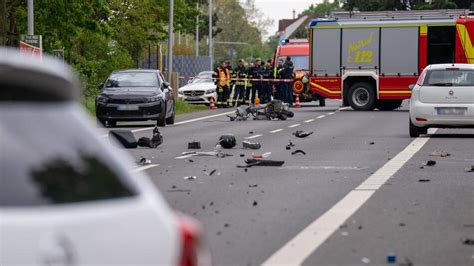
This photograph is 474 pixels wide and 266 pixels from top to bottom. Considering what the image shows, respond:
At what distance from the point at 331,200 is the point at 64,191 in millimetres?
9642

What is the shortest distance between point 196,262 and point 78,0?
38820 millimetres

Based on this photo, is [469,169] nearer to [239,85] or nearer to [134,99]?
[134,99]

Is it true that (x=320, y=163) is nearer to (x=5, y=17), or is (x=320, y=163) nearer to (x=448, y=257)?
(x=448, y=257)

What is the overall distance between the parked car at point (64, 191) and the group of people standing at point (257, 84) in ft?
148

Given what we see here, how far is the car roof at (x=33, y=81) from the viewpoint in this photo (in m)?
3.87

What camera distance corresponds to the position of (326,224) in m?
11.2

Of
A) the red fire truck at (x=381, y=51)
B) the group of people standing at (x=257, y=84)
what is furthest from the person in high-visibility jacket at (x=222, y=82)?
the red fire truck at (x=381, y=51)

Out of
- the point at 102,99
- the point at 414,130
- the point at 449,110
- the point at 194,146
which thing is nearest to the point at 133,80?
the point at 102,99

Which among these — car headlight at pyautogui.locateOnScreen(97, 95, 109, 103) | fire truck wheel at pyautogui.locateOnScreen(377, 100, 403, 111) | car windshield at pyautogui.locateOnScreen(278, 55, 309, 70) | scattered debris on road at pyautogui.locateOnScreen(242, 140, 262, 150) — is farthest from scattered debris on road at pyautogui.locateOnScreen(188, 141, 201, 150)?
car windshield at pyautogui.locateOnScreen(278, 55, 309, 70)

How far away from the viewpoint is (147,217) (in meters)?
4.05

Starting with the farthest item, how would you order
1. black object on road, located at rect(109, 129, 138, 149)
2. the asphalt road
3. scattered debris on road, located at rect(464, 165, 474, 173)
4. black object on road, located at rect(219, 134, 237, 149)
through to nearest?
black object on road, located at rect(219, 134, 237, 149), scattered debris on road, located at rect(464, 165, 474, 173), the asphalt road, black object on road, located at rect(109, 129, 138, 149)

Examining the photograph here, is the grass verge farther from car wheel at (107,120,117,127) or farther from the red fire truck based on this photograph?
car wheel at (107,120,117,127)

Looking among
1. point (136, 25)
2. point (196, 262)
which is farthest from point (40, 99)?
point (136, 25)

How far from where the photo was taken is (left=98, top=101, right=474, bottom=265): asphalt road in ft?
31.6
